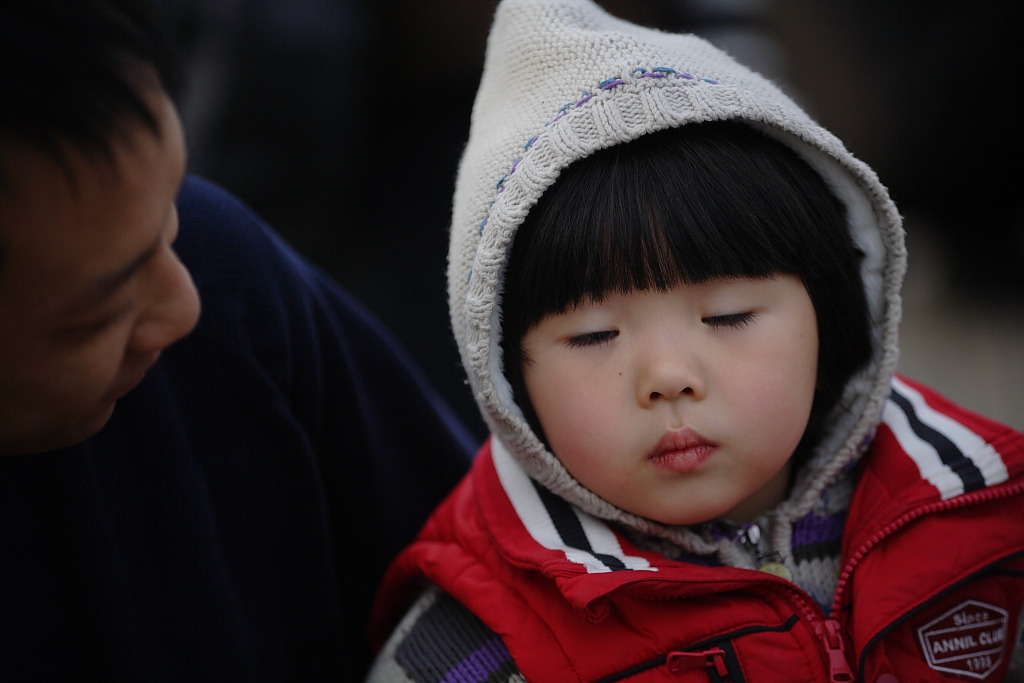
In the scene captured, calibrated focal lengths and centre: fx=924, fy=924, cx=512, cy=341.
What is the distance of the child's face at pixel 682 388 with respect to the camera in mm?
845

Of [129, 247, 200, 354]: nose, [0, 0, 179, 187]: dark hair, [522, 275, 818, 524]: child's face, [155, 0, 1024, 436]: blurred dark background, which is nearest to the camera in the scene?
[0, 0, 179, 187]: dark hair

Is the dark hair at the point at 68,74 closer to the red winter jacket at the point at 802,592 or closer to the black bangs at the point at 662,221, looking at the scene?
the black bangs at the point at 662,221

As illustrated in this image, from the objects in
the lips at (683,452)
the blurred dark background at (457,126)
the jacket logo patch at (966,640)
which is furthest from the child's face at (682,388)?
the blurred dark background at (457,126)

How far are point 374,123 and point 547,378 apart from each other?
6.01 ft

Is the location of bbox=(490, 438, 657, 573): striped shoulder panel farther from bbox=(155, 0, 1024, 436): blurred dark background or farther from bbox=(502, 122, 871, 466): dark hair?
bbox=(155, 0, 1024, 436): blurred dark background

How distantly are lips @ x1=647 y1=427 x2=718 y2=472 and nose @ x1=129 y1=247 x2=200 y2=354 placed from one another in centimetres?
43

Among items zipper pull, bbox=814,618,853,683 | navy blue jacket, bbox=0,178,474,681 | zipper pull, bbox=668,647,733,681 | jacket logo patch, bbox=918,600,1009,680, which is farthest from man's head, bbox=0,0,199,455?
jacket logo patch, bbox=918,600,1009,680

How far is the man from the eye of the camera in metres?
0.62

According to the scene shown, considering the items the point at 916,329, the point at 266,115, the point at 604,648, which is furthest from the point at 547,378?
the point at 916,329

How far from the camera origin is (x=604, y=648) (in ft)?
2.87

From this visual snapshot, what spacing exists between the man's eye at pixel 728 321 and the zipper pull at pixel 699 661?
303 mm

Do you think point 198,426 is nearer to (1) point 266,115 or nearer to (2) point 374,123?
(1) point 266,115

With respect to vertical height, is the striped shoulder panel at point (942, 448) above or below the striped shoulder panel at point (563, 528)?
above

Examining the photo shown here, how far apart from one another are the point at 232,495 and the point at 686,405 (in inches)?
20.1
